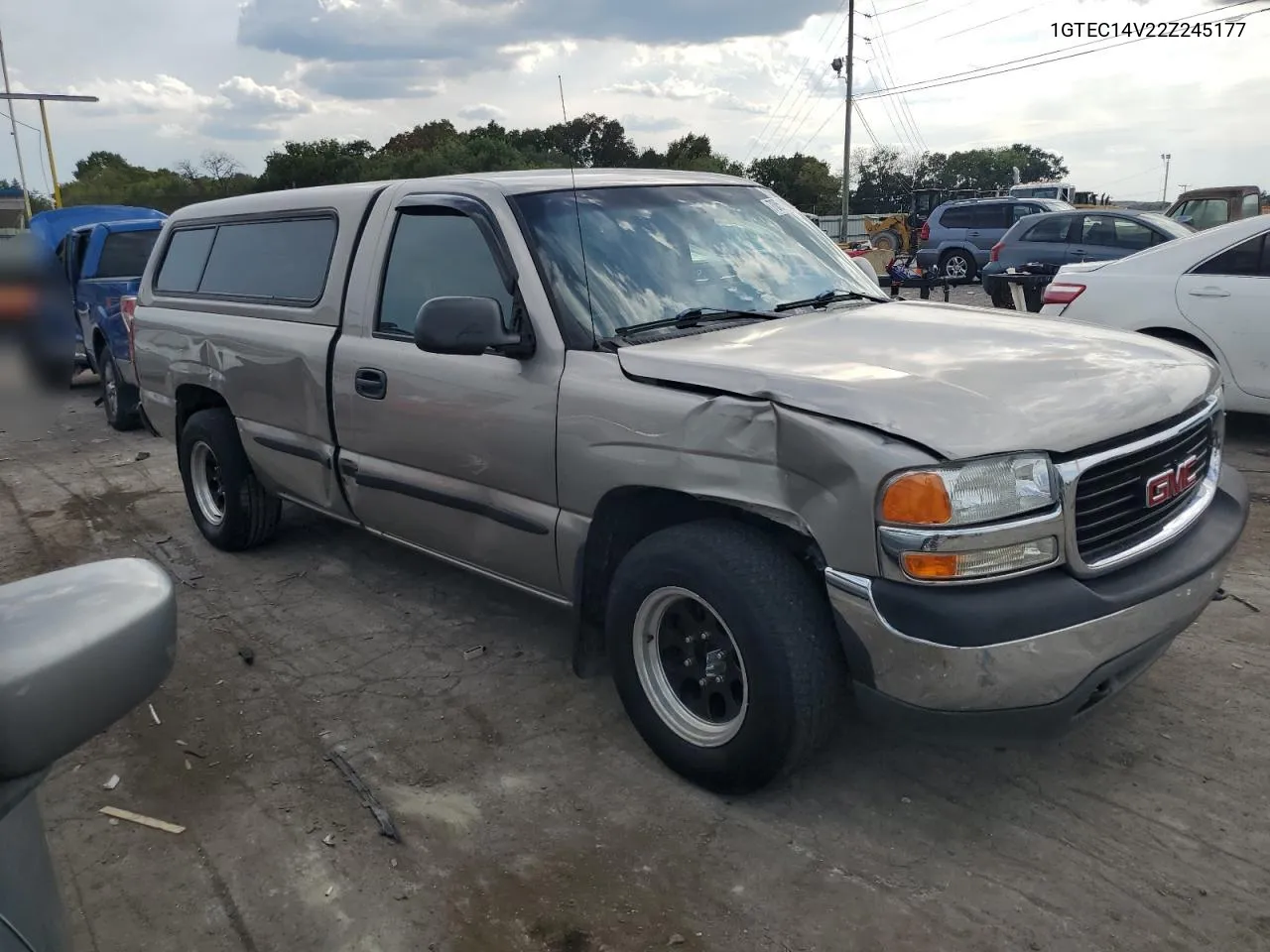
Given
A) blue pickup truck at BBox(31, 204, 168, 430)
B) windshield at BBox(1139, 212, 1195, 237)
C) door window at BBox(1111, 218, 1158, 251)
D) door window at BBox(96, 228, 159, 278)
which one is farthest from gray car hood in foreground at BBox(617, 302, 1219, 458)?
door window at BBox(1111, 218, 1158, 251)

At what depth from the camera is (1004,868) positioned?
107 inches

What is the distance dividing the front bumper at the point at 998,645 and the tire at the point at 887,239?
90.6 ft

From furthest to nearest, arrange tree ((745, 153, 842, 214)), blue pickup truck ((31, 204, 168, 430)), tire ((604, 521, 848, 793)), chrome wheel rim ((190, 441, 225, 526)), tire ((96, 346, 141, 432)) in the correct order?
tree ((745, 153, 842, 214)) → tire ((96, 346, 141, 432)) → chrome wheel rim ((190, 441, 225, 526)) → tire ((604, 521, 848, 793)) → blue pickup truck ((31, 204, 168, 430))

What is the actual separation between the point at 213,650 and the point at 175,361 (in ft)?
6.31

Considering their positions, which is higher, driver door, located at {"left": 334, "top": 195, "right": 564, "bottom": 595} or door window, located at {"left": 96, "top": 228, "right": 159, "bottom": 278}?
door window, located at {"left": 96, "top": 228, "right": 159, "bottom": 278}

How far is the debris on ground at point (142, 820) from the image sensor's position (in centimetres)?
311

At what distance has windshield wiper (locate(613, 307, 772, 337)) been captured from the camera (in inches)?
133

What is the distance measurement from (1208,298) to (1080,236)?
9.67m

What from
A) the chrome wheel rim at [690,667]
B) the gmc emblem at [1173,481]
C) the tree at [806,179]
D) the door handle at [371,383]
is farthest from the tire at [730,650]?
the tree at [806,179]

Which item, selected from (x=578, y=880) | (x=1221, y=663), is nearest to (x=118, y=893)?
(x=578, y=880)

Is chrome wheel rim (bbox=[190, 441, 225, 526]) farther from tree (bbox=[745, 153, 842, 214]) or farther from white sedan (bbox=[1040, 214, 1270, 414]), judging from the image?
tree (bbox=[745, 153, 842, 214])

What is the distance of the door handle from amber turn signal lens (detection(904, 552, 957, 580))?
2.31 meters

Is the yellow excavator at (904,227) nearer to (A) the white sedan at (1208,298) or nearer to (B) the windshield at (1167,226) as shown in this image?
(B) the windshield at (1167,226)

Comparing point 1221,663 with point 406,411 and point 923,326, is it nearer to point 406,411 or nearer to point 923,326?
point 923,326
